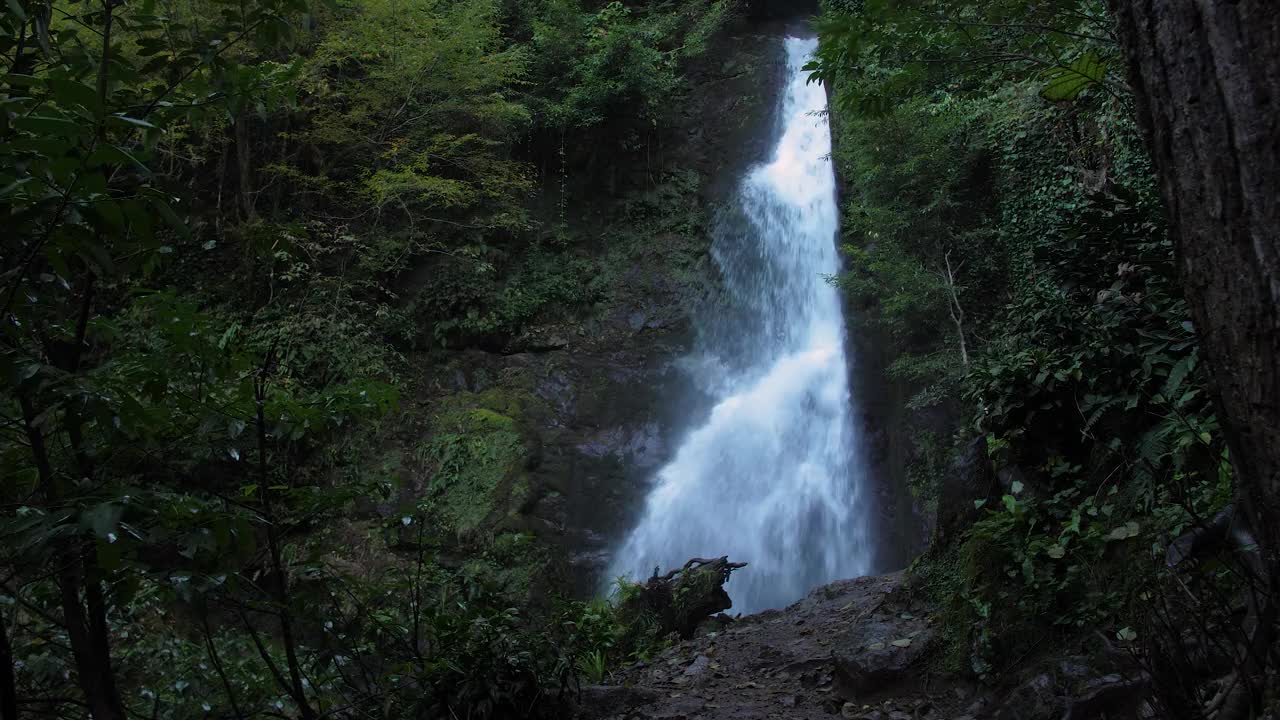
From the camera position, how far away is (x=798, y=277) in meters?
12.9

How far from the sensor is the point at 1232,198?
41.8 inches

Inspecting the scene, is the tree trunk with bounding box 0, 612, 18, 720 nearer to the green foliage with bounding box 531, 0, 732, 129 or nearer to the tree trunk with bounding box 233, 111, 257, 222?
the tree trunk with bounding box 233, 111, 257, 222

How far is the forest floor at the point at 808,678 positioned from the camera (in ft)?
12.7

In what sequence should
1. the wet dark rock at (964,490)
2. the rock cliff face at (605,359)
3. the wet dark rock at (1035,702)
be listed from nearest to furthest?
the wet dark rock at (1035,702) → the wet dark rock at (964,490) → the rock cliff face at (605,359)

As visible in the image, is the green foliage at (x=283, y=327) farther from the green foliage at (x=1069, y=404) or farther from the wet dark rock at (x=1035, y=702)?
the green foliage at (x=1069, y=404)

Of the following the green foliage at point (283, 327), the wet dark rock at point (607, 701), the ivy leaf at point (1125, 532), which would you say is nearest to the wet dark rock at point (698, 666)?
the green foliage at point (283, 327)

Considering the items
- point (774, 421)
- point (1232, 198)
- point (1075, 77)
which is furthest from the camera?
point (774, 421)

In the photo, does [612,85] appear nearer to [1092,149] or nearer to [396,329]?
[396,329]

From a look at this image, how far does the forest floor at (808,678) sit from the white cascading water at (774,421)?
3379 millimetres

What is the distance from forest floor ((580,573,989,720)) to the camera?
3.88 m

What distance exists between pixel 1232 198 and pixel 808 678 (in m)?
4.40

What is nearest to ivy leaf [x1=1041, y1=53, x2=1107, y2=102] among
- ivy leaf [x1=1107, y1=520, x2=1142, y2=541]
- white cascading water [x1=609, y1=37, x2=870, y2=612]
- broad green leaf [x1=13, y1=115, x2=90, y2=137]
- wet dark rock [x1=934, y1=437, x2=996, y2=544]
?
ivy leaf [x1=1107, y1=520, x2=1142, y2=541]

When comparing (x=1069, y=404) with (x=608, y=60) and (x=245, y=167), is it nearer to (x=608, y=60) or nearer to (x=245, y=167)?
(x=608, y=60)

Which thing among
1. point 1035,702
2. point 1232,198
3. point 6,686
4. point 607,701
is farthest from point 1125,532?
point 6,686
